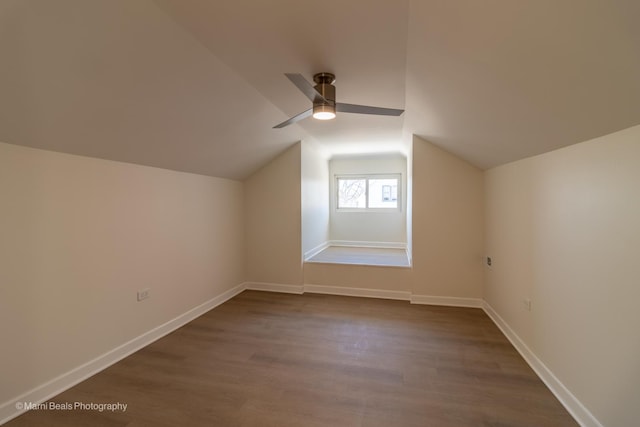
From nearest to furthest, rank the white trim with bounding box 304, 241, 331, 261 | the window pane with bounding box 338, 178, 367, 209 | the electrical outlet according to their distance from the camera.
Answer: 1. the electrical outlet
2. the white trim with bounding box 304, 241, 331, 261
3. the window pane with bounding box 338, 178, 367, 209

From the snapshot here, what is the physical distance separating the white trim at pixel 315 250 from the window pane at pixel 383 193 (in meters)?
1.41

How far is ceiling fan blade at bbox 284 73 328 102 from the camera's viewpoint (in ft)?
5.77

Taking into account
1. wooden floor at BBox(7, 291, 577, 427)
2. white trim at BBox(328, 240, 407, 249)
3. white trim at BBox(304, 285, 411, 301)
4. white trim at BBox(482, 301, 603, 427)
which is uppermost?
white trim at BBox(328, 240, 407, 249)

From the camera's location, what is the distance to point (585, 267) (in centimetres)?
183

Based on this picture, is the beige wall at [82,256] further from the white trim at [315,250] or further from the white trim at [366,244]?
the white trim at [366,244]

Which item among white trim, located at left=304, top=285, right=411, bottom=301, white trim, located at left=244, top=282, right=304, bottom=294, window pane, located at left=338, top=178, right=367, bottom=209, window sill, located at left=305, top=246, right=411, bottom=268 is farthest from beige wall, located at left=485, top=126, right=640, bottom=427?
window pane, located at left=338, top=178, right=367, bottom=209

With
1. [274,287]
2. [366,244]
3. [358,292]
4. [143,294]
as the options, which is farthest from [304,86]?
[366,244]

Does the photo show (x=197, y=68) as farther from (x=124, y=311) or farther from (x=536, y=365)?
(x=536, y=365)

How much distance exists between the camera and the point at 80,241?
90.0 inches

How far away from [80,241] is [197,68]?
1661 millimetres

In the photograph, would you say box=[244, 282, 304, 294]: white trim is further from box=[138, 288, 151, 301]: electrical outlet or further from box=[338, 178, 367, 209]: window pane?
box=[338, 178, 367, 209]: window pane

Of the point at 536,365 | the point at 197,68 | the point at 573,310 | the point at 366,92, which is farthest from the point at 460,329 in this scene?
the point at 197,68

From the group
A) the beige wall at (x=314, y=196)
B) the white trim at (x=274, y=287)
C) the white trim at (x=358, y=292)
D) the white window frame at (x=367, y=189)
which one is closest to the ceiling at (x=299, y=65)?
the beige wall at (x=314, y=196)

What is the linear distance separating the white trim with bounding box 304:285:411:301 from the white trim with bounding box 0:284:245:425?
169 cm
